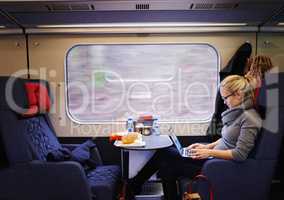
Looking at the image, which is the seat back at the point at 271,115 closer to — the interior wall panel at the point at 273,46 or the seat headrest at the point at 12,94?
the interior wall panel at the point at 273,46

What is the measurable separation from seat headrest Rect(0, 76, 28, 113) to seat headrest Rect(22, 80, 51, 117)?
0.21ft

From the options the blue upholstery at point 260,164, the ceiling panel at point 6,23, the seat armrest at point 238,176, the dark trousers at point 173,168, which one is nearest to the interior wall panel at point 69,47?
the ceiling panel at point 6,23

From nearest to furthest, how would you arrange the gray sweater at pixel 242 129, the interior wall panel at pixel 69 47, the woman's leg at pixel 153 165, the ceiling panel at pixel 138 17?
the gray sweater at pixel 242 129, the woman's leg at pixel 153 165, the ceiling panel at pixel 138 17, the interior wall panel at pixel 69 47

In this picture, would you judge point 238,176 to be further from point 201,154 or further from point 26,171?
point 26,171

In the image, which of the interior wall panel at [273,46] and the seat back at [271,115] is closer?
the seat back at [271,115]

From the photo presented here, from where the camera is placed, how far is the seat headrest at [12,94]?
1874 millimetres

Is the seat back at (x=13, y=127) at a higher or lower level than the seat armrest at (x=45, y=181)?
higher

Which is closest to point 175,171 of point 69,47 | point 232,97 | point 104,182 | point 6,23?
point 104,182

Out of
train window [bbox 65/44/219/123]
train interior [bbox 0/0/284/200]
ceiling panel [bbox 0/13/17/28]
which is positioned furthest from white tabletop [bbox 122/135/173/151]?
ceiling panel [bbox 0/13/17/28]

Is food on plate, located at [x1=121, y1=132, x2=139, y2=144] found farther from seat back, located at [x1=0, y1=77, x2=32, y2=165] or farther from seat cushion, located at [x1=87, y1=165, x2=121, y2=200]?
seat back, located at [x1=0, y1=77, x2=32, y2=165]

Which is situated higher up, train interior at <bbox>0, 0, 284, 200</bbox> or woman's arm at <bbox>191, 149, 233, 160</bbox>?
train interior at <bbox>0, 0, 284, 200</bbox>

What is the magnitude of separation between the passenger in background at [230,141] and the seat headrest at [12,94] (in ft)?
3.87

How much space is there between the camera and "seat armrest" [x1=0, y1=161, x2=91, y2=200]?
6.34 ft

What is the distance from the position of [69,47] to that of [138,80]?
34.2 inches
